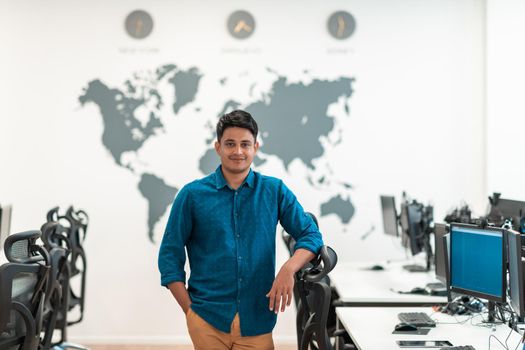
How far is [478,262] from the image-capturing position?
338 cm

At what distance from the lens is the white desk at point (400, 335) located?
301 centimetres

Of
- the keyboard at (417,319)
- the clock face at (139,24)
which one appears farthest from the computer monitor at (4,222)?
the keyboard at (417,319)

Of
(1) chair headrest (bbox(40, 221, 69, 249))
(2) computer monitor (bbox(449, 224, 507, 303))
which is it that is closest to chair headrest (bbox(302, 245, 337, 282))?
(2) computer monitor (bbox(449, 224, 507, 303))

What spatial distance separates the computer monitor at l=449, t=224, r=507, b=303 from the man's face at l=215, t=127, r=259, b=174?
144cm

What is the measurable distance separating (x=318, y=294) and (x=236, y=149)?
0.63 metres

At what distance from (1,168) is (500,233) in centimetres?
463

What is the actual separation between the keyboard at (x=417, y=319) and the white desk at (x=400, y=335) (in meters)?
0.03

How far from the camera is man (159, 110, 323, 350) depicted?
97.3 inches

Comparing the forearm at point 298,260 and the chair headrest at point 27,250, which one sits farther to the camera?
the chair headrest at point 27,250

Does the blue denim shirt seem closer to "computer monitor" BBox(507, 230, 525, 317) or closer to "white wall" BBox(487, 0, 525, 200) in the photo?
"computer monitor" BBox(507, 230, 525, 317)

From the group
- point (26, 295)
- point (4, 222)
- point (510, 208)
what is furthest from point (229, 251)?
point (4, 222)

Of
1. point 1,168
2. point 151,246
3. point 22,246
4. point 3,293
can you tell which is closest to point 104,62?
point 1,168

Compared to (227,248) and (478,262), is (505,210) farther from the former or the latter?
(227,248)

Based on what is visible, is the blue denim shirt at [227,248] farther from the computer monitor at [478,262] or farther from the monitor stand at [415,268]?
the monitor stand at [415,268]
